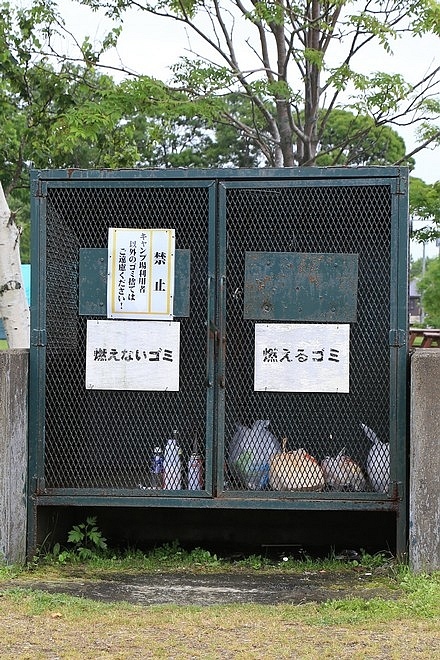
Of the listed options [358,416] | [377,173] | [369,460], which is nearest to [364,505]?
[369,460]

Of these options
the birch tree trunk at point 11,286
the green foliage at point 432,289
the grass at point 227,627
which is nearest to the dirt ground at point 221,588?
the grass at point 227,627

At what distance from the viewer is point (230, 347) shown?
5.98 meters

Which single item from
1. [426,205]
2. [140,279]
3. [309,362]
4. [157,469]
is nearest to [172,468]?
[157,469]

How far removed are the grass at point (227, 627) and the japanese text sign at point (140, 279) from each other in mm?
1655

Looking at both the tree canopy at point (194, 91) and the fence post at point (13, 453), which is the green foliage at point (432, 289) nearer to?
the tree canopy at point (194, 91)

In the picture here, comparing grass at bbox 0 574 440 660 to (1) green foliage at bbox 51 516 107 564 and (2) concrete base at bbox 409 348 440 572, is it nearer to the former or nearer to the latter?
(2) concrete base at bbox 409 348 440 572

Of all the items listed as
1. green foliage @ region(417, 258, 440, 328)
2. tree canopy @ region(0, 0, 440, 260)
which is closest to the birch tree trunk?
tree canopy @ region(0, 0, 440, 260)

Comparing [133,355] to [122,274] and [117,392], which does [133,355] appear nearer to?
[122,274]

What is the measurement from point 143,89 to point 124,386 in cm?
566

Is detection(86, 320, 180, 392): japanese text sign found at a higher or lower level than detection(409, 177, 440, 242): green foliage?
lower

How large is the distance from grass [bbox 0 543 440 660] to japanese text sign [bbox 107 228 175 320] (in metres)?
1.65

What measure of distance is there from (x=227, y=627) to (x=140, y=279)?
2204 mm

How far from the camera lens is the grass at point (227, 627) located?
4.06 metres

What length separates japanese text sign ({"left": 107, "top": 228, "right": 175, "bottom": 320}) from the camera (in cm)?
579
